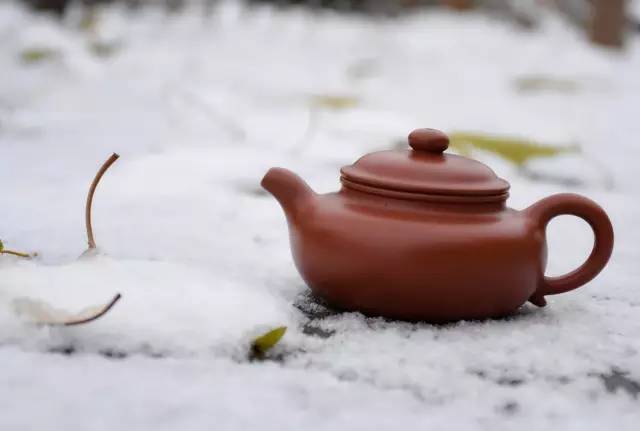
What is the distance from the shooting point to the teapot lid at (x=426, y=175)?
90 centimetres

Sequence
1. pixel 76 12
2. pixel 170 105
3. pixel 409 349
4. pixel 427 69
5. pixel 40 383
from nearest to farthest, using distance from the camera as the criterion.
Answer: pixel 40 383
pixel 409 349
pixel 170 105
pixel 427 69
pixel 76 12

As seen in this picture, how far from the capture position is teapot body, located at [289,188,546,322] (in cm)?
88

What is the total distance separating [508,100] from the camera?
11.4 ft

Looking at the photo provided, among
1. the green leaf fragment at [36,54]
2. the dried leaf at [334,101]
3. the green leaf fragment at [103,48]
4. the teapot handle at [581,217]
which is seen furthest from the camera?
the green leaf fragment at [103,48]

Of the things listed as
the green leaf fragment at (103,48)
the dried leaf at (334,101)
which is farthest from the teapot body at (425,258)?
the green leaf fragment at (103,48)

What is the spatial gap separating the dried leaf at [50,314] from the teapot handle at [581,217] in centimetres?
57

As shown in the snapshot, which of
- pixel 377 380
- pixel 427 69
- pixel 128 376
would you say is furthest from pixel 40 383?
pixel 427 69

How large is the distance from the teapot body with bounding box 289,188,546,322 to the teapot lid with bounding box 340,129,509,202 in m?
0.02

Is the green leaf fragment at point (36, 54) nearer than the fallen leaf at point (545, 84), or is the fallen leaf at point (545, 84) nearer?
the green leaf fragment at point (36, 54)

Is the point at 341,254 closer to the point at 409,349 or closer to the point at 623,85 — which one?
the point at 409,349

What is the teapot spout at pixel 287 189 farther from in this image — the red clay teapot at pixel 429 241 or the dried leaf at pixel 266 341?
the dried leaf at pixel 266 341

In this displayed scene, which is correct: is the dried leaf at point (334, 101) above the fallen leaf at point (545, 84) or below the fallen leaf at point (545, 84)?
below

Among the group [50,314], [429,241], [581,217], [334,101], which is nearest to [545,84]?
[334,101]

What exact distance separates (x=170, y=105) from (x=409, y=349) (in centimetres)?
243
